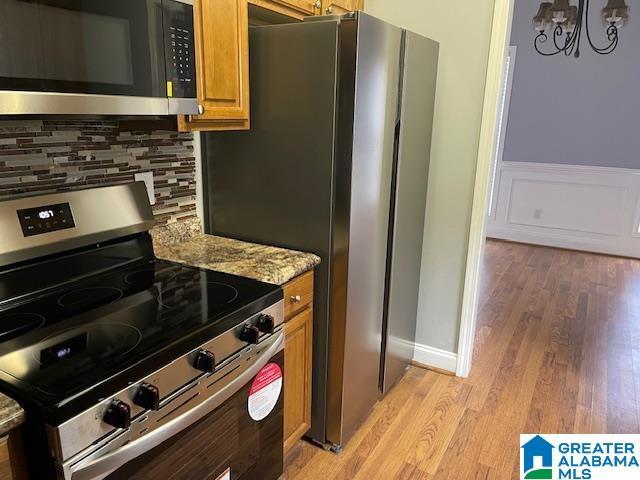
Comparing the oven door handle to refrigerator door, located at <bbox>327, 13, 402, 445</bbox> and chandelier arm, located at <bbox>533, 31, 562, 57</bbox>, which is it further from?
chandelier arm, located at <bbox>533, 31, 562, 57</bbox>

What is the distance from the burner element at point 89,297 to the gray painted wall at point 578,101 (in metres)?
4.94

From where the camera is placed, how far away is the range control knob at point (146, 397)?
1055mm

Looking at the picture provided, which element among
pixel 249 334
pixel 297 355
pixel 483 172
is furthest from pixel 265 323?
pixel 483 172

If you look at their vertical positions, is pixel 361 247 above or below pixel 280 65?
below

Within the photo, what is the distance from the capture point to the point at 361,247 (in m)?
1.92

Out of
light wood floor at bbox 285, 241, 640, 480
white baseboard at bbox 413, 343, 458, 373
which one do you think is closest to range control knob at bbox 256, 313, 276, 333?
light wood floor at bbox 285, 241, 640, 480

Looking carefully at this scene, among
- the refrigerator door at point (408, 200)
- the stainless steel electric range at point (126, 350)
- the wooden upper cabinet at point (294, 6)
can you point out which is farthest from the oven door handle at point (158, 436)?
the wooden upper cabinet at point (294, 6)

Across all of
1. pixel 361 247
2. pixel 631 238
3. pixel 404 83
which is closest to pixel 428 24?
pixel 404 83

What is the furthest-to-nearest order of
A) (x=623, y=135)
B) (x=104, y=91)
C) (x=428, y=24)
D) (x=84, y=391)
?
(x=623, y=135), (x=428, y=24), (x=104, y=91), (x=84, y=391)

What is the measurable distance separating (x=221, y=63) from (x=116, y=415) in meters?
1.11

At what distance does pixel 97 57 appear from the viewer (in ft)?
4.00

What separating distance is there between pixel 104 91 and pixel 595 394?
2.66 metres

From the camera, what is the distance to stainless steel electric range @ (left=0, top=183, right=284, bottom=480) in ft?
3.20

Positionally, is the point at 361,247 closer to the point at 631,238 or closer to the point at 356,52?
the point at 356,52
